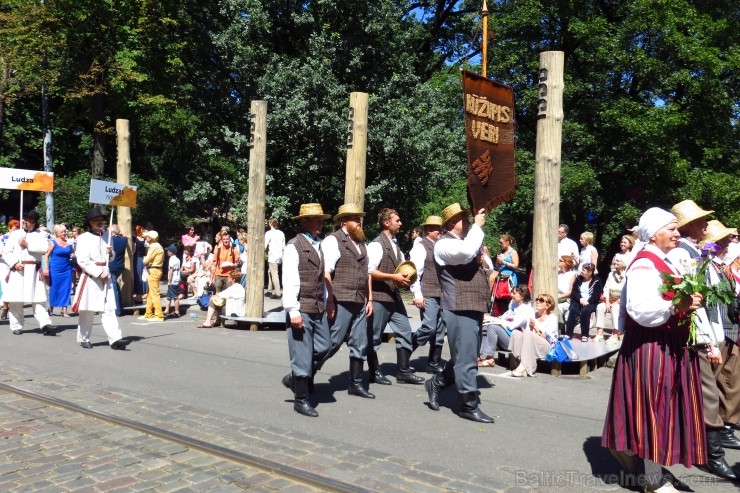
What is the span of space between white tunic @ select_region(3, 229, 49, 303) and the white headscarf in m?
9.93

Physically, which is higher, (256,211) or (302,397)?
(256,211)

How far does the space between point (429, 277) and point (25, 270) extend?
7.09m

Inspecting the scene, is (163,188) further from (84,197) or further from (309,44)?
(309,44)

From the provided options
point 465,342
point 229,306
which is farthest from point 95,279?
point 465,342

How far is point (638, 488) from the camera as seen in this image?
487 centimetres

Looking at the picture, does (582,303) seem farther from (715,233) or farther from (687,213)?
(687,213)

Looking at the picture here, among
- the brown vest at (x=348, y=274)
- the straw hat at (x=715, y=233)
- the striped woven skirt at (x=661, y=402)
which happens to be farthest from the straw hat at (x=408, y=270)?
the striped woven skirt at (x=661, y=402)

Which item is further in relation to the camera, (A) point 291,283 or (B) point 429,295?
(B) point 429,295

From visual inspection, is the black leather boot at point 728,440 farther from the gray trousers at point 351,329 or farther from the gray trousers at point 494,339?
the gray trousers at point 494,339

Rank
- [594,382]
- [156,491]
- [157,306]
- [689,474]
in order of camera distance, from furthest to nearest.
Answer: [157,306] < [594,382] < [689,474] < [156,491]

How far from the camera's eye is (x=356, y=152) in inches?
472

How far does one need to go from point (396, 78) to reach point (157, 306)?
1102cm

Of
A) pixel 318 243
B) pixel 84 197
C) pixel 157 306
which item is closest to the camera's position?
pixel 318 243

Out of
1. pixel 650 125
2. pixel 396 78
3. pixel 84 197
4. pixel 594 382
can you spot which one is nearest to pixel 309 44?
pixel 396 78
